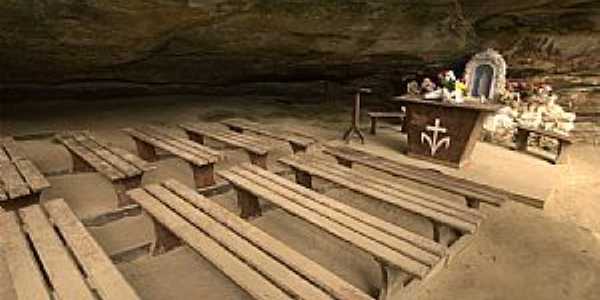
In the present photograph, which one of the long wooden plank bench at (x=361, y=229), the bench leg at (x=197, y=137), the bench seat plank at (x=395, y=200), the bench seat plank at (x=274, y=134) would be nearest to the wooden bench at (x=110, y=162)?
the long wooden plank bench at (x=361, y=229)

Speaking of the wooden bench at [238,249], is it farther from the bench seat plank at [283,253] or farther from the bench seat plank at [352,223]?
the bench seat plank at [352,223]

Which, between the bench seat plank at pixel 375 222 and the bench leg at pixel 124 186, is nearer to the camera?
the bench seat plank at pixel 375 222

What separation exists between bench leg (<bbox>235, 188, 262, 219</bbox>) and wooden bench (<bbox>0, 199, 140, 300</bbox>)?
4.78 feet

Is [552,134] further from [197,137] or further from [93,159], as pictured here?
[93,159]

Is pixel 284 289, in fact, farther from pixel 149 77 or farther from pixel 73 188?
pixel 149 77

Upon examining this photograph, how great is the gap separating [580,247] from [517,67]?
20.3 feet

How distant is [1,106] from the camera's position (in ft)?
25.5

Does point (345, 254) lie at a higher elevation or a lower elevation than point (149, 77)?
lower

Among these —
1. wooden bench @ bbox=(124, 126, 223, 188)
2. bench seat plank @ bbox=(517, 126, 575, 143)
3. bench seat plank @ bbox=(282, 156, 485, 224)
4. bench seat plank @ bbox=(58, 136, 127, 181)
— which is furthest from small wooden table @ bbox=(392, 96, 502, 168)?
bench seat plank @ bbox=(58, 136, 127, 181)

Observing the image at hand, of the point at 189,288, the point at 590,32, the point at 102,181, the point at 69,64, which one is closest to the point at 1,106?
the point at 69,64

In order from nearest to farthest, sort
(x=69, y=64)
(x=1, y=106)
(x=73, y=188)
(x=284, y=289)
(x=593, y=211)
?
(x=284, y=289) → (x=73, y=188) → (x=593, y=211) → (x=69, y=64) → (x=1, y=106)

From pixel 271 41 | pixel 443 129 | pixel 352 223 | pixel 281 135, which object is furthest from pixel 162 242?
pixel 443 129

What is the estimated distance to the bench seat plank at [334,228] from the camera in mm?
2377

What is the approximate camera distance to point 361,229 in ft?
9.30
